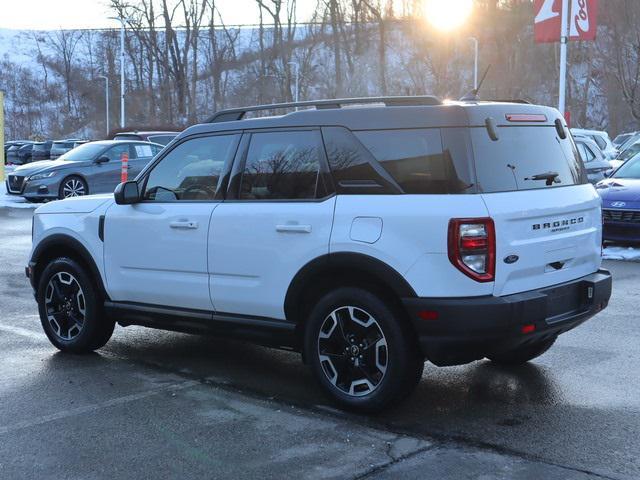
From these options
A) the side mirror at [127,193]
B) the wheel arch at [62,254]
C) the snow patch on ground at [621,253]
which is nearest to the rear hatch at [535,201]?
the side mirror at [127,193]

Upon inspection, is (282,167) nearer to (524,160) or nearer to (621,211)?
(524,160)

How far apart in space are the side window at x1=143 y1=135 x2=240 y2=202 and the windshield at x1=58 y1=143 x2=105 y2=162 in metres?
15.2

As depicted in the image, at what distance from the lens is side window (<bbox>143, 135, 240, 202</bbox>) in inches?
222

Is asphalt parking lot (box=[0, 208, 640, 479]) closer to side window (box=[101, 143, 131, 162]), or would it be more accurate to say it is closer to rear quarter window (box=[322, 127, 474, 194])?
rear quarter window (box=[322, 127, 474, 194])

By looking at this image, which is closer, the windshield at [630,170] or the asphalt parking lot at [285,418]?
the asphalt parking lot at [285,418]

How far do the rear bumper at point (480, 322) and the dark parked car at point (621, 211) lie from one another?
7.88m

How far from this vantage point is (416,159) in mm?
4680

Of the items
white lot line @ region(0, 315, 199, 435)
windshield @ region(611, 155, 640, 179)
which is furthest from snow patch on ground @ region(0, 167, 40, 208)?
white lot line @ region(0, 315, 199, 435)

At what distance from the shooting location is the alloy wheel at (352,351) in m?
4.80

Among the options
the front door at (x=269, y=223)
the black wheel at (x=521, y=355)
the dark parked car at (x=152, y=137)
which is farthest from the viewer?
the dark parked car at (x=152, y=137)

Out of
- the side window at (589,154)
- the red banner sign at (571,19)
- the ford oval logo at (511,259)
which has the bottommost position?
the ford oval logo at (511,259)

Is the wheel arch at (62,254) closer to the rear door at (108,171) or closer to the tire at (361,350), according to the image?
the tire at (361,350)

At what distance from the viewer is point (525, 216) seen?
4.56 meters

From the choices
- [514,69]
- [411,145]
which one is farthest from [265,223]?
[514,69]
